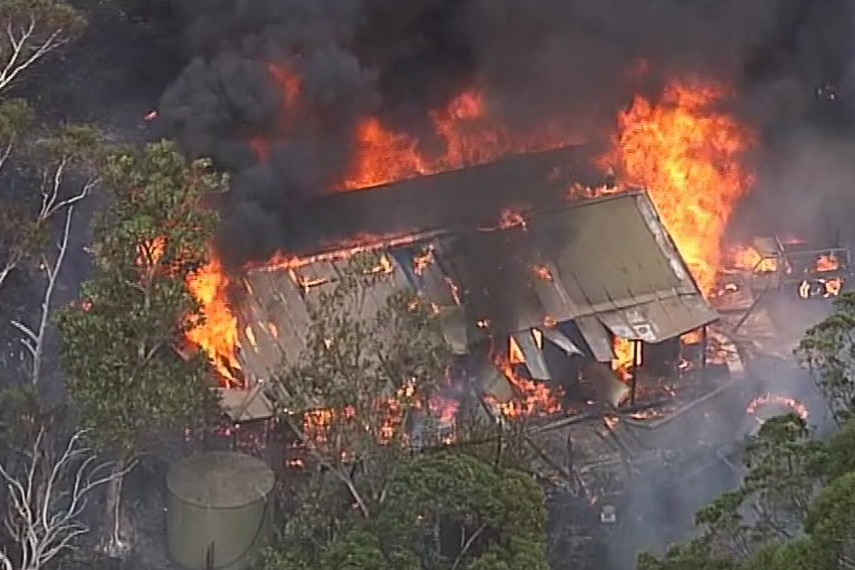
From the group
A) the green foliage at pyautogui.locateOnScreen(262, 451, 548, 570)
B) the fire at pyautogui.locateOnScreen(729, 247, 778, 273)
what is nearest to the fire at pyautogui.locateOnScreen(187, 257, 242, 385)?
the green foliage at pyautogui.locateOnScreen(262, 451, 548, 570)

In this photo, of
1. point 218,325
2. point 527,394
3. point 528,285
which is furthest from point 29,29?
point 527,394

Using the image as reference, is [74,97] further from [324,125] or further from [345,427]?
[345,427]

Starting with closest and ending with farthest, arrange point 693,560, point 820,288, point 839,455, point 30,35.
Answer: point 839,455
point 693,560
point 30,35
point 820,288

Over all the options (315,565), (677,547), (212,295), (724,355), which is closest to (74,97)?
(212,295)

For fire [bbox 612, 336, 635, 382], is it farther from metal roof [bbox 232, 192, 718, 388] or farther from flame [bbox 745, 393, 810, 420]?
flame [bbox 745, 393, 810, 420]

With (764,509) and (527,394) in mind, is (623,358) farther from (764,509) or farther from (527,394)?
(764,509)
